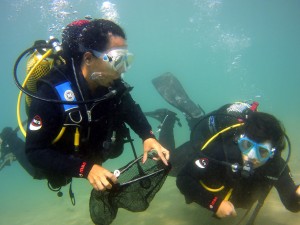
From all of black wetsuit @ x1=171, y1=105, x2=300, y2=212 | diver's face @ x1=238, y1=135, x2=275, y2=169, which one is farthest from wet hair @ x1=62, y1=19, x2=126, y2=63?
diver's face @ x1=238, y1=135, x2=275, y2=169

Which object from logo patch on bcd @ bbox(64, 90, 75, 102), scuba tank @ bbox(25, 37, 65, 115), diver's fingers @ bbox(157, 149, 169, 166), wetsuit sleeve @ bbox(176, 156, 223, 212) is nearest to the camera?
logo patch on bcd @ bbox(64, 90, 75, 102)

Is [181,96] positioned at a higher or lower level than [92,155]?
lower

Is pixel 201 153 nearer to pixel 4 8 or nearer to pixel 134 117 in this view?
pixel 134 117

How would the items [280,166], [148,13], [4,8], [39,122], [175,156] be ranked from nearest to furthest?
[39,122] → [280,166] → [175,156] → [4,8] → [148,13]

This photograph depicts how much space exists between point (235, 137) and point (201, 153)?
56cm

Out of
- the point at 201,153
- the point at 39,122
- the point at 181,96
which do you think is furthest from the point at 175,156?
the point at 181,96

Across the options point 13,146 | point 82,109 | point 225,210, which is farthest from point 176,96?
point 82,109

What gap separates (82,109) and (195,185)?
214cm

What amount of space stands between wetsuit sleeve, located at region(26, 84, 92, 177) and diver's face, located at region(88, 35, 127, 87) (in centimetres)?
58

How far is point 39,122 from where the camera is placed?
2965mm

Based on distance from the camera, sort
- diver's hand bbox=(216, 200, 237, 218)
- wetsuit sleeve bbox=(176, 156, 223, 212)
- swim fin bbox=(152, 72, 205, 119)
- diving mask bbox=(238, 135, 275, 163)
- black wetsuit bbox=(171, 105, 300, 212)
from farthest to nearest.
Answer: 1. swim fin bbox=(152, 72, 205, 119)
2. black wetsuit bbox=(171, 105, 300, 212)
3. wetsuit sleeve bbox=(176, 156, 223, 212)
4. diving mask bbox=(238, 135, 275, 163)
5. diver's hand bbox=(216, 200, 237, 218)

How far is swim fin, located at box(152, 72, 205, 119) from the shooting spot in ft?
35.7

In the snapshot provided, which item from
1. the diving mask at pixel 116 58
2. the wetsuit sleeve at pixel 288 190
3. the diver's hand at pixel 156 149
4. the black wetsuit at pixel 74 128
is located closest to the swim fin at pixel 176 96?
the wetsuit sleeve at pixel 288 190

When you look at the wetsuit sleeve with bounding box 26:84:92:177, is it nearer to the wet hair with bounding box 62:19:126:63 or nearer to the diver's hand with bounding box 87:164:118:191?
the diver's hand with bounding box 87:164:118:191
